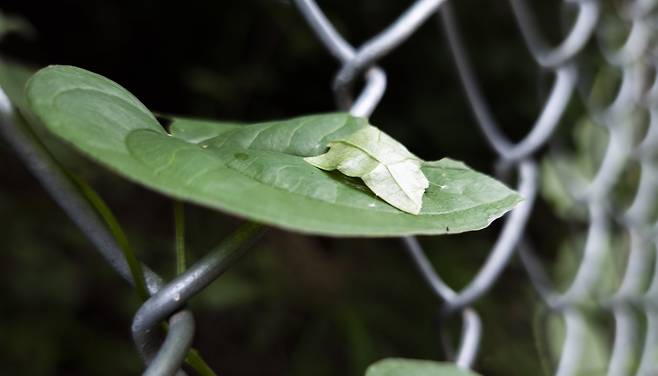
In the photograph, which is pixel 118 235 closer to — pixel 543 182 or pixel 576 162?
pixel 543 182

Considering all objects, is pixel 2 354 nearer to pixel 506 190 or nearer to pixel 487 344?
pixel 487 344

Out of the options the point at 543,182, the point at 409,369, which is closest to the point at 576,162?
the point at 543,182

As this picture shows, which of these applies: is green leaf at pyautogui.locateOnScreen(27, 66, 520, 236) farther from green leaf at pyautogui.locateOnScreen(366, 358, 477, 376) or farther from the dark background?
the dark background

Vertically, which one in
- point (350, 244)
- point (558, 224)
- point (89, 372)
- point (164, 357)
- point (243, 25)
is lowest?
point (89, 372)

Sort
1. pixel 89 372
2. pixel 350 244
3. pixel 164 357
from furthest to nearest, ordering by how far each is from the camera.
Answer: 1. pixel 350 244
2. pixel 89 372
3. pixel 164 357

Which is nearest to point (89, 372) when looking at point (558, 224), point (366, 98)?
point (366, 98)

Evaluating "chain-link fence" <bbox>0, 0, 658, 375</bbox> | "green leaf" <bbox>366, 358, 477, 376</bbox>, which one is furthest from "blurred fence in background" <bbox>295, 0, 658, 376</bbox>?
"green leaf" <bbox>366, 358, 477, 376</bbox>
